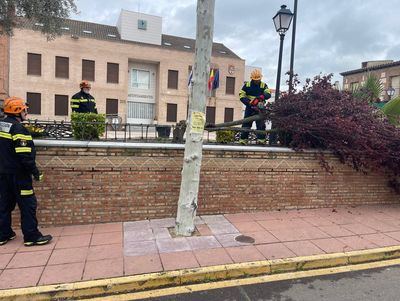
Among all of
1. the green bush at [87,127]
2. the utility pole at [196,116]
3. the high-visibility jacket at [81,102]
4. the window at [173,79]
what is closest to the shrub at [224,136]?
the utility pole at [196,116]

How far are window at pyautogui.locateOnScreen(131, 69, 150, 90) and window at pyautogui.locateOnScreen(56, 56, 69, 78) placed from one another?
662cm

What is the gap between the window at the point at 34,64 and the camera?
1119 inches

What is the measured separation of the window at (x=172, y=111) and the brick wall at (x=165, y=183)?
28084mm

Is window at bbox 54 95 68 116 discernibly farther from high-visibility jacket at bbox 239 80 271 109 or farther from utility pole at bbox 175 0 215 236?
utility pole at bbox 175 0 215 236

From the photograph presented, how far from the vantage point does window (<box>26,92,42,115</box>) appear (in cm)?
2881

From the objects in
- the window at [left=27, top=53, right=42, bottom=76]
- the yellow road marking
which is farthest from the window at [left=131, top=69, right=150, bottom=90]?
the yellow road marking

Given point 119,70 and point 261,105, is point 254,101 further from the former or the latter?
point 119,70

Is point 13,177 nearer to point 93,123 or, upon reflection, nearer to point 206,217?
point 93,123

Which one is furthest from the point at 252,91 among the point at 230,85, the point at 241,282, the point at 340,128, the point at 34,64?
the point at 230,85

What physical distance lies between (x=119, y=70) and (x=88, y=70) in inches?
112

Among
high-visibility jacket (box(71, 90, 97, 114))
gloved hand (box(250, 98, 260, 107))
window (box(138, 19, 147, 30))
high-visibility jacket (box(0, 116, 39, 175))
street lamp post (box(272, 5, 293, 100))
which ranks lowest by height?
high-visibility jacket (box(0, 116, 39, 175))

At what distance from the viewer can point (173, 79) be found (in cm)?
3359

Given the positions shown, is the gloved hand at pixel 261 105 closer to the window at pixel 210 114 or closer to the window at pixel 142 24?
the window at pixel 210 114

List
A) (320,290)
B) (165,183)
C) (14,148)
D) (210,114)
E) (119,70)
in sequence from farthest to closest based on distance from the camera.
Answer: (210,114) < (119,70) < (165,183) < (14,148) < (320,290)
